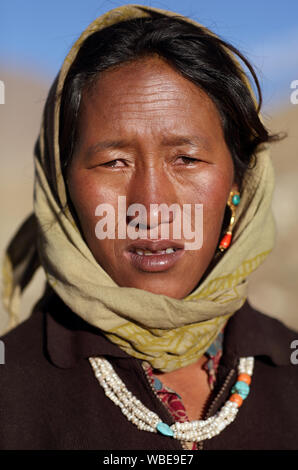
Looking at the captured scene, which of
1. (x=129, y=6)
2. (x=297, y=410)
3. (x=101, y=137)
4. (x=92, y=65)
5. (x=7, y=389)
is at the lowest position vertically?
(x=297, y=410)

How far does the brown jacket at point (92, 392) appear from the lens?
1.84 meters

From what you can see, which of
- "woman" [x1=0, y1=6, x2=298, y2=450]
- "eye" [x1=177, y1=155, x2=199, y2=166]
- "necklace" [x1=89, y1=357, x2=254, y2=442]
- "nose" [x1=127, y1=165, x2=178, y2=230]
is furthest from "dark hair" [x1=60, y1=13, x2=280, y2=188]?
"necklace" [x1=89, y1=357, x2=254, y2=442]

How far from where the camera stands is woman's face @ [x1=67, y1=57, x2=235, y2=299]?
1.85 m

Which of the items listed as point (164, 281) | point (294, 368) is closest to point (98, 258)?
point (164, 281)

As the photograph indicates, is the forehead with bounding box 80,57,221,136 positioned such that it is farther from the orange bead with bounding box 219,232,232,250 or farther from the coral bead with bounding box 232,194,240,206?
the orange bead with bounding box 219,232,232,250

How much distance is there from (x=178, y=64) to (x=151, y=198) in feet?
1.81

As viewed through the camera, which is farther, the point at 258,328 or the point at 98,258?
the point at 258,328

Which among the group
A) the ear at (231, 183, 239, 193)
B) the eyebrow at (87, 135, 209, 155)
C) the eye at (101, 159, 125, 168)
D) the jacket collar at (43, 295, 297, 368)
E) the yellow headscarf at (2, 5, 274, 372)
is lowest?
the jacket collar at (43, 295, 297, 368)

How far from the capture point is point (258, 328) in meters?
2.26

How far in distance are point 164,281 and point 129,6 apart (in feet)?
3.89

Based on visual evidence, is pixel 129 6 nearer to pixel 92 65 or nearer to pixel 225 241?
pixel 92 65

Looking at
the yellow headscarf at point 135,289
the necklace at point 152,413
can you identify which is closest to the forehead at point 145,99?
→ the yellow headscarf at point 135,289

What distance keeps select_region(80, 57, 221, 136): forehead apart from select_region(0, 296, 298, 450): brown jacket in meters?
0.84

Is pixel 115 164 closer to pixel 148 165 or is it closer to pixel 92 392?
pixel 148 165
